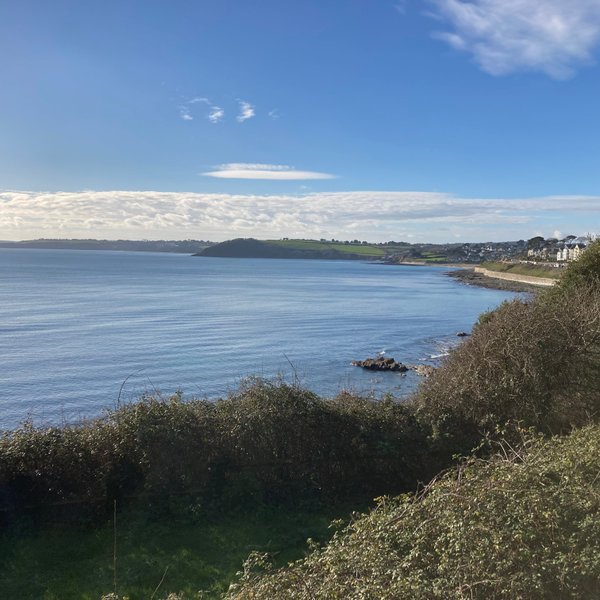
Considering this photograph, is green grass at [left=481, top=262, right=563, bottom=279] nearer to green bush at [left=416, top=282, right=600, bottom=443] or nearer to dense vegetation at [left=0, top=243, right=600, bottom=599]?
green bush at [left=416, top=282, right=600, bottom=443]

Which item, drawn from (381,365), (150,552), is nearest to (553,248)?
(381,365)

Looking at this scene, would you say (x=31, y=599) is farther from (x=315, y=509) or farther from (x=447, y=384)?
(x=447, y=384)

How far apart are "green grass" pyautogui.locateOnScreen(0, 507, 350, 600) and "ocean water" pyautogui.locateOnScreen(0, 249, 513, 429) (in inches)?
128

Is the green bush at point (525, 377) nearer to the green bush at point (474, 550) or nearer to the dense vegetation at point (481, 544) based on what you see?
the dense vegetation at point (481, 544)

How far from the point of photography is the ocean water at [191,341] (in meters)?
25.7

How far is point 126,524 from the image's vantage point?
30.4 feet

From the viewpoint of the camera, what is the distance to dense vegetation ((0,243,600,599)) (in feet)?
14.4

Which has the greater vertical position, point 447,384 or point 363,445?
point 447,384

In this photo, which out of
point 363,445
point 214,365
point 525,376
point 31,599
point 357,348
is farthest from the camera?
point 357,348

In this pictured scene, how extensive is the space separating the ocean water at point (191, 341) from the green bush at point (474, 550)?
7.14 metres

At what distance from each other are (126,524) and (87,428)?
180 centimetres

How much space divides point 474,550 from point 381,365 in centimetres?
2828

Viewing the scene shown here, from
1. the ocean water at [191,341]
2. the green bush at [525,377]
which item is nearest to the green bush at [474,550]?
the green bush at [525,377]

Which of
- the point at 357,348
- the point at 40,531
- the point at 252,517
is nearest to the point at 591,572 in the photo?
the point at 252,517
